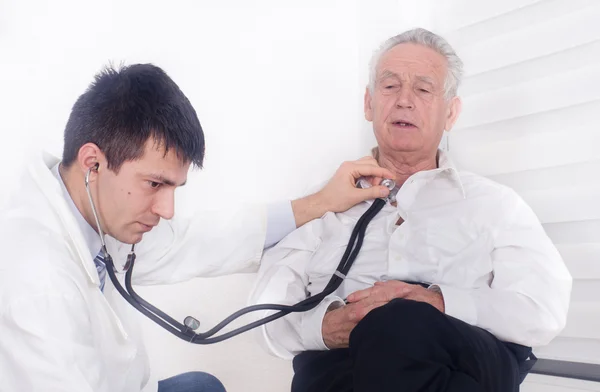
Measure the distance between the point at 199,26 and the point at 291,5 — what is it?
0.31 m

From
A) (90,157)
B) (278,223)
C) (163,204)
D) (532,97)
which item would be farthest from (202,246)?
(532,97)

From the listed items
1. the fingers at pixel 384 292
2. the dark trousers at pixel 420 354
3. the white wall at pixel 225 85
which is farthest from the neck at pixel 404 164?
the dark trousers at pixel 420 354

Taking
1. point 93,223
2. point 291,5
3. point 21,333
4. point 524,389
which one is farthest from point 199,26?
point 524,389

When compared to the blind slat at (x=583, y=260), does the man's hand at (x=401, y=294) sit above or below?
Result: below

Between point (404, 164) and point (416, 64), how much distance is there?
25 cm

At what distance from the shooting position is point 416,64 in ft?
4.81

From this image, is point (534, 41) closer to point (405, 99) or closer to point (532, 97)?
point (532, 97)

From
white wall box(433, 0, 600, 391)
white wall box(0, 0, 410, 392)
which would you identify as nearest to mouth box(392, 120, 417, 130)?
white wall box(433, 0, 600, 391)

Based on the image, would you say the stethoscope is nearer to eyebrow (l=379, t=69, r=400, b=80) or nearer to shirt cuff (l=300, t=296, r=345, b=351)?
shirt cuff (l=300, t=296, r=345, b=351)

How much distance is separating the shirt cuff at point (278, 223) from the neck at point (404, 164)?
0.91ft

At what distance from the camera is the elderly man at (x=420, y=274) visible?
950mm

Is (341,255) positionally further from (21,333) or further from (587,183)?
(21,333)

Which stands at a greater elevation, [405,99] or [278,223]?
[405,99]

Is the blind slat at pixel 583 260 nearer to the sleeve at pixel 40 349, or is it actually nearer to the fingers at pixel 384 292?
the fingers at pixel 384 292
